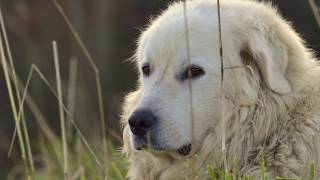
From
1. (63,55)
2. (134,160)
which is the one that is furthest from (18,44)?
(134,160)

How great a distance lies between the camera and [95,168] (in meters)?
6.65

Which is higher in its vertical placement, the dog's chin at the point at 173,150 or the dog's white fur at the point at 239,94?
the dog's white fur at the point at 239,94

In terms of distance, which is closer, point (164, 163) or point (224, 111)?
point (224, 111)

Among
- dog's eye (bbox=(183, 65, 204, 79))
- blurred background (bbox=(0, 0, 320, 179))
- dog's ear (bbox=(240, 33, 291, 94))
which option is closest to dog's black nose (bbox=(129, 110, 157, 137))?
dog's eye (bbox=(183, 65, 204, 79))

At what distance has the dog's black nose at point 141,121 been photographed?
4.29 metres

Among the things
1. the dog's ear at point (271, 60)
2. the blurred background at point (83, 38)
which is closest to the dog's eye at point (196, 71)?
the dog's ear at point (271, 60)

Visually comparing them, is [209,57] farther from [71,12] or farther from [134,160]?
[71,12]

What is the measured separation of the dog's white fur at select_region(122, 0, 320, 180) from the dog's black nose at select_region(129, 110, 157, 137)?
2.0 inches

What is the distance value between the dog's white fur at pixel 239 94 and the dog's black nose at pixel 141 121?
0.05 metres

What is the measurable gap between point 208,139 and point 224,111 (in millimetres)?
280

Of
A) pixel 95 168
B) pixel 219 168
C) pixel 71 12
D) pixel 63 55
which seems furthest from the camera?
pixel 71 12

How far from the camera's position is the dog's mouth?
174 inches

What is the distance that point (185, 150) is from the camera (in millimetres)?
4453

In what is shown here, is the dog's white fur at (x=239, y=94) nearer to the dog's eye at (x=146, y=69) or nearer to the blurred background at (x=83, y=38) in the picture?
the dog's eye at (x=146, y=69)
